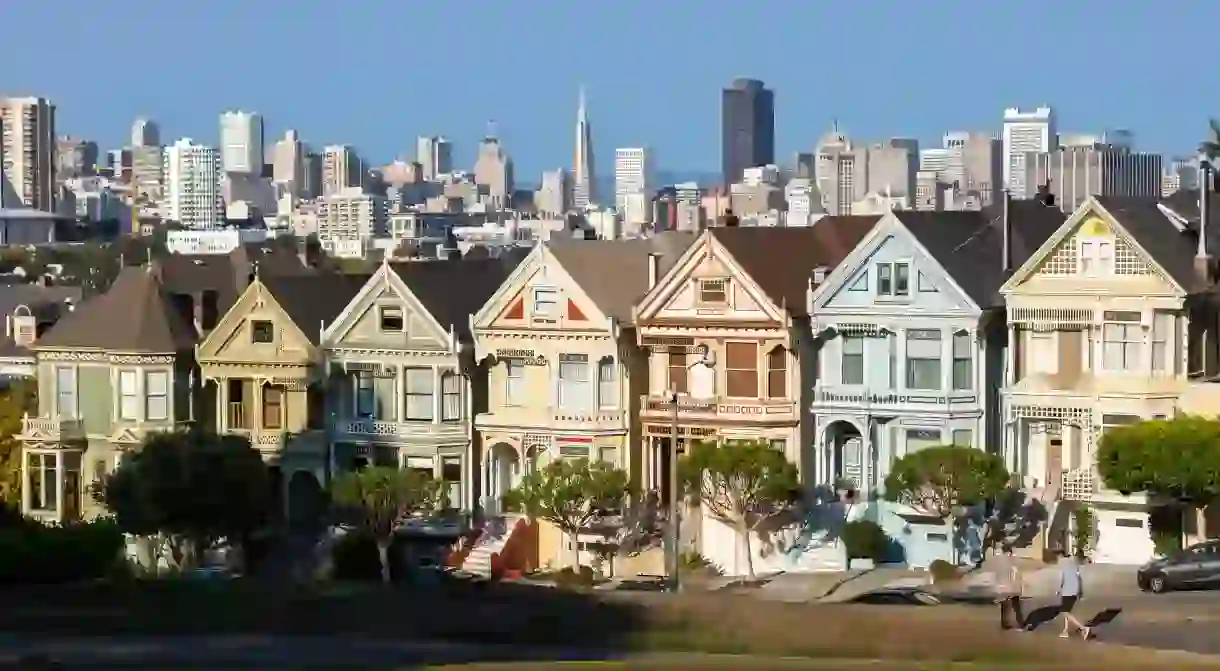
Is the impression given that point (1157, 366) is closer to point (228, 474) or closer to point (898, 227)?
point (898, 227)

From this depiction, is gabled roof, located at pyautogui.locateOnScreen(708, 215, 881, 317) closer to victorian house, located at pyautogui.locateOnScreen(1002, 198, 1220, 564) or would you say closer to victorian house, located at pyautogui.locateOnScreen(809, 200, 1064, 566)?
victorian house, located at pyautogui.locateOnScreen(809, 200, 1064, 566)

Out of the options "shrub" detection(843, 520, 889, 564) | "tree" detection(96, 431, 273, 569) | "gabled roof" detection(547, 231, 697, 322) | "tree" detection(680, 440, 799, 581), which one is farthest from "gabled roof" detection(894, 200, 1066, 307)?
"tree" detection(96, 431, 273, 569)

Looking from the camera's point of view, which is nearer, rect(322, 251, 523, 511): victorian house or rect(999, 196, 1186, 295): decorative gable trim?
rect(999, 196, 1186, 295): decorative gable trim

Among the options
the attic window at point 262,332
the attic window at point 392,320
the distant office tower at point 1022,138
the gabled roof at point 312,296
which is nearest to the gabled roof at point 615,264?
the attic window at point 392,320

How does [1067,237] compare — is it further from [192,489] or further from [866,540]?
[192,489]

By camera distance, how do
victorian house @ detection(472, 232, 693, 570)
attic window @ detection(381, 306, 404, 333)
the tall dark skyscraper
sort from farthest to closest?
the tall dark skyscraper, attic window @ detection(381, 306, 404, 333), victorian house @ detection(472, 232, 693, 570)

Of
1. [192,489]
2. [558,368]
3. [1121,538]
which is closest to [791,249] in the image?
[558,368]
